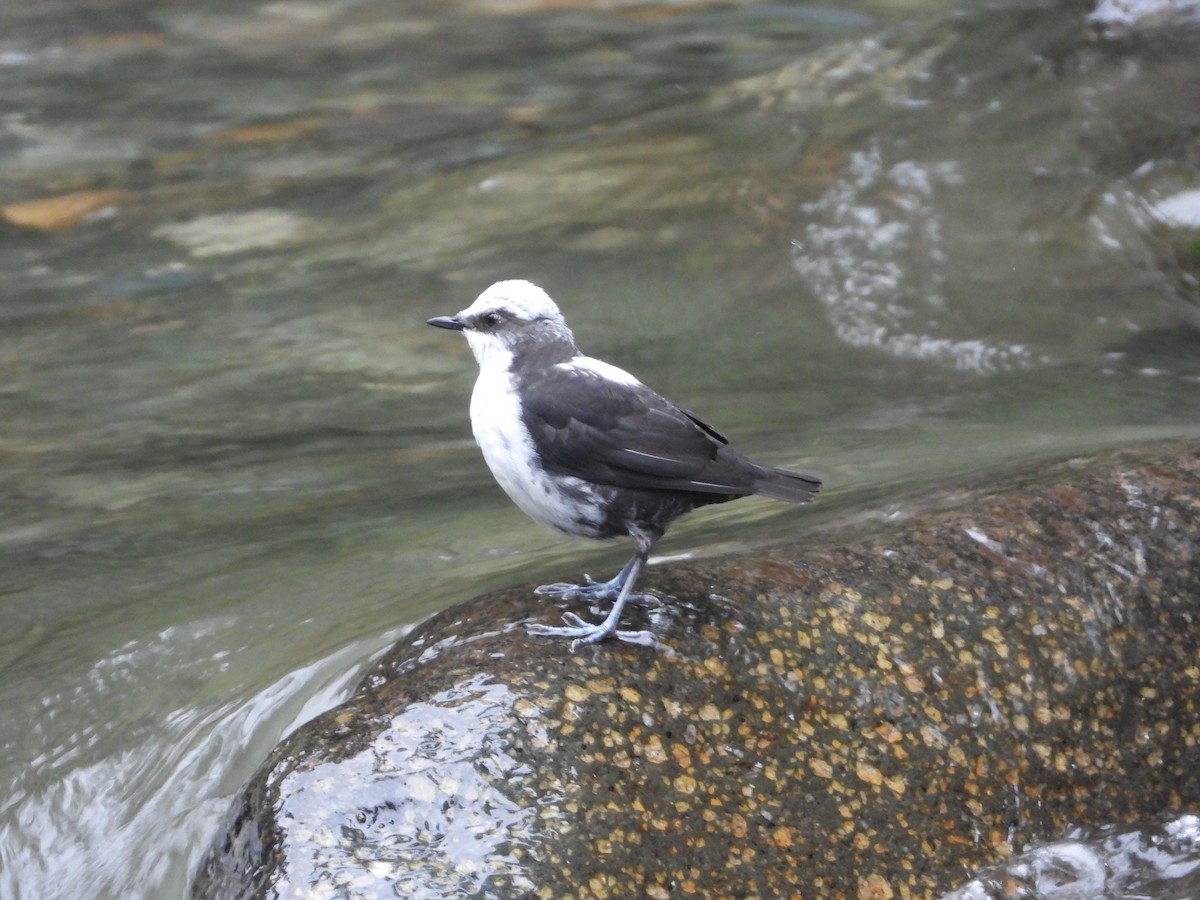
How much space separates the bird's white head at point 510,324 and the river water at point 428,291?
0.90 m

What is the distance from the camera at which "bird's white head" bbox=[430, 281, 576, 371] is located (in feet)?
13.4

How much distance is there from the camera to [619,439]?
3.82m

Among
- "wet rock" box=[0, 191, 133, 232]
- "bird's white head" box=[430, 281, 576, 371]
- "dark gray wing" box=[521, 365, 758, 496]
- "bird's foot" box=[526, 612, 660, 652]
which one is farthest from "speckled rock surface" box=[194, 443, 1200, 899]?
"wet rock" box=[0, 191, 133, 232]

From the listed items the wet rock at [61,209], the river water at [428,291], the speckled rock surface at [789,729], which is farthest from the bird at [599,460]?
the wet rock at [61,209]

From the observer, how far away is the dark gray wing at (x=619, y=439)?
3.80 metres

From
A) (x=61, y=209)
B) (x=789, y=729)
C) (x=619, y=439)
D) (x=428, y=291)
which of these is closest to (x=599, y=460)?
(x=619, y=439)

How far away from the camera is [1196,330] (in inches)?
307

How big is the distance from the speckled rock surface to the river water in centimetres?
77

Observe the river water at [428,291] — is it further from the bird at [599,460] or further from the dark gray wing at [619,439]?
the dark gray wing at [619,439]

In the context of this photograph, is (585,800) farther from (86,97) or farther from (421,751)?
(86,97)

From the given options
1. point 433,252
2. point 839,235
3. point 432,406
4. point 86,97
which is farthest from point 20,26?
point 839,235

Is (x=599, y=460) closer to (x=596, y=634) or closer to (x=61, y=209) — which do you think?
(x=596, y=634)

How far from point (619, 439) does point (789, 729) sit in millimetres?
878

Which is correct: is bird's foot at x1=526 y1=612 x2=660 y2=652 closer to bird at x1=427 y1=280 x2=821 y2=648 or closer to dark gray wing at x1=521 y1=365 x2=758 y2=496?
bird at x1=427 y1=280 x2=821 y2=648
